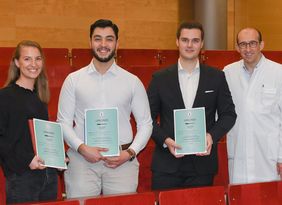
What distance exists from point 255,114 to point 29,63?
4.13ft

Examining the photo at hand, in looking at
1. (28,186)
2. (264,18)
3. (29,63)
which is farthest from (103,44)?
(264,18)

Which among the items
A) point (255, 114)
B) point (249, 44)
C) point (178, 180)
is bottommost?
point (178, 180)

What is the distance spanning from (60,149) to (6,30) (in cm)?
373

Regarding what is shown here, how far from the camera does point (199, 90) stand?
2.64 meters

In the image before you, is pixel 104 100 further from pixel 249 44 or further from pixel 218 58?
pixel 218 58

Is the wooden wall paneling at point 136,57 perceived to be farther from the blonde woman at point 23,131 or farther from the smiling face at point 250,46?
the blonde woman at point 23,131

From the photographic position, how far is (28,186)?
7.38ft

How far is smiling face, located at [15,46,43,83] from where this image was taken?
7.61 ft

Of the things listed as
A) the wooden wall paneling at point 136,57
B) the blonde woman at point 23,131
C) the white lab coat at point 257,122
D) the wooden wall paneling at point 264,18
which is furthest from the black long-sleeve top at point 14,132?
the wooden wall paneling at point 264,18

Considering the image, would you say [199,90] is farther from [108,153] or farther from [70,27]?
[70,27]

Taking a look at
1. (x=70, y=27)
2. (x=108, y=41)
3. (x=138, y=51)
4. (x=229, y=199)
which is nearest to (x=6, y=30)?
(x=70, y=27)

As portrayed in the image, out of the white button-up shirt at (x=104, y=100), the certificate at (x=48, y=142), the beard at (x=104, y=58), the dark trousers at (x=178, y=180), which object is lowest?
the dark trousers at (x=178, y=180)

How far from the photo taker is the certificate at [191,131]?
8.29 feet

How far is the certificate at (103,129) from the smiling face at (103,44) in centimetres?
26
